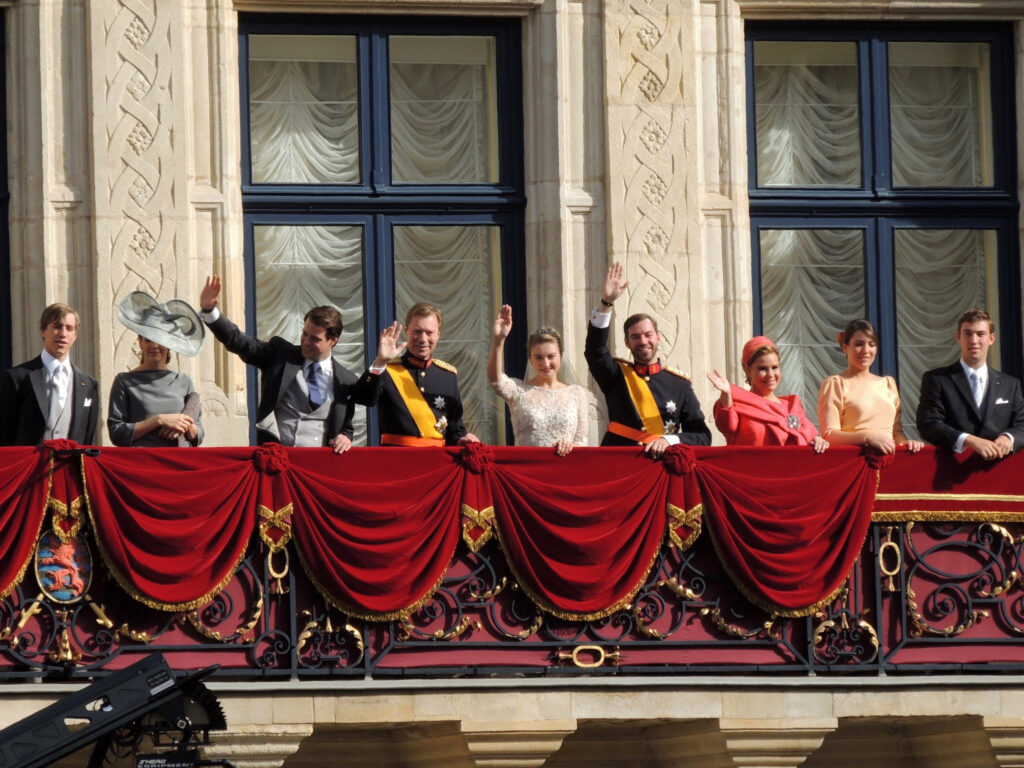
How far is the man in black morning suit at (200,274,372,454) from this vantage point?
48.8ft

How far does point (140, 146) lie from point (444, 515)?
→ 3586mm

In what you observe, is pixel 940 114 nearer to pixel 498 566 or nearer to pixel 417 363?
pixel 417 363

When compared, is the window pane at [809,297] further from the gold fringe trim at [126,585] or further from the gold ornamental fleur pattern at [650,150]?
the gold fringe trim at [126,585]

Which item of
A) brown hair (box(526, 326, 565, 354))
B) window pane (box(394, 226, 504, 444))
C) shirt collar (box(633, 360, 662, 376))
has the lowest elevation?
shirt collar (box(633, 360, 662, 376))

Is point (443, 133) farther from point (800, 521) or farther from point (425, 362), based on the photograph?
point (800, 521)

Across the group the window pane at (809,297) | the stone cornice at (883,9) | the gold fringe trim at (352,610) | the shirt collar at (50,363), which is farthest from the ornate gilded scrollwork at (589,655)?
the stone cornice at (883,9)

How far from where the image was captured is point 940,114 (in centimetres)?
1827

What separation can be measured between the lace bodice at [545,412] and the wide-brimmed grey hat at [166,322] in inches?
65.9

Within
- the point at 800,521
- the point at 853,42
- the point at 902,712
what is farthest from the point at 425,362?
the point at 853,42

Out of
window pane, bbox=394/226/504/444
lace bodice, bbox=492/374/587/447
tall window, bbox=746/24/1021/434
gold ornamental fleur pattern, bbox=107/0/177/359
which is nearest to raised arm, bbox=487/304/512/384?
lace bodice, bbox=492/374/587/447

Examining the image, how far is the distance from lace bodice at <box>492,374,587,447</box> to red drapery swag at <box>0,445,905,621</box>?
259 millimetres

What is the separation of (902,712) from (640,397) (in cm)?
223

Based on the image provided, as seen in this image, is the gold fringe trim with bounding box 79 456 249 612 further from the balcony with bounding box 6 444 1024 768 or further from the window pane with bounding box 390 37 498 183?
the window pane with bounding box 390 37 498 183

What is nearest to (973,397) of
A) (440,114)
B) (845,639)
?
(845,639)
